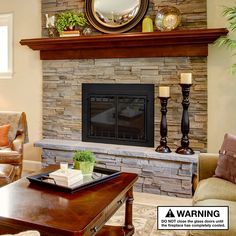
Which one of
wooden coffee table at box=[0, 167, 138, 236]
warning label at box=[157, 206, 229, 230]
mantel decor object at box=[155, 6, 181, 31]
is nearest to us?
wooden coffee table at box=[0, 167, 138, 236]

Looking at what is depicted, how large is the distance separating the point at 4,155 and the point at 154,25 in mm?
2301

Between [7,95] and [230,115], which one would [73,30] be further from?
[230,115]

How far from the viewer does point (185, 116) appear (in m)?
3.49

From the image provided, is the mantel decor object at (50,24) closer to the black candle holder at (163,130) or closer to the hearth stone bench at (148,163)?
the hearth stone bench at (148,163)

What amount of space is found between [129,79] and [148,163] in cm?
111

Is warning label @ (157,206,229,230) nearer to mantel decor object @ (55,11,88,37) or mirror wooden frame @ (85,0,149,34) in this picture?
mirror wooden frame @ (85,0,149,34)

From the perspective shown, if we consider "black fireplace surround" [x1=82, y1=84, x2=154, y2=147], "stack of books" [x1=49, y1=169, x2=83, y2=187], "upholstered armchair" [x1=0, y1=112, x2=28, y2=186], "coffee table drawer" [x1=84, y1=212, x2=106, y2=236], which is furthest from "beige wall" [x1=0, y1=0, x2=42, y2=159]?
"coffee table drawer" [x1=84, y1=212, x2=106, y2=236]

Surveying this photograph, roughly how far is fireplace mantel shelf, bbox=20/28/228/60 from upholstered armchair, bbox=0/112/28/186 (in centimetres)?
104

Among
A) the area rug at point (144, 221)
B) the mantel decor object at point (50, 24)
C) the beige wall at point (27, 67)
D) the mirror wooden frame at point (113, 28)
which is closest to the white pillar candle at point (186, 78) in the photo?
the mirror wooden frame at point (113, 28)

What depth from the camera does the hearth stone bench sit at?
11.1ft

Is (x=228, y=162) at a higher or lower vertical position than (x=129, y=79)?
lower

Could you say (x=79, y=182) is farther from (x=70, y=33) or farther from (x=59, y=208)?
(x=70, y=33)

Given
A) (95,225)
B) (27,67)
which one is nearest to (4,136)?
(27,67)

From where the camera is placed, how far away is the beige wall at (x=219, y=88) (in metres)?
3.52
